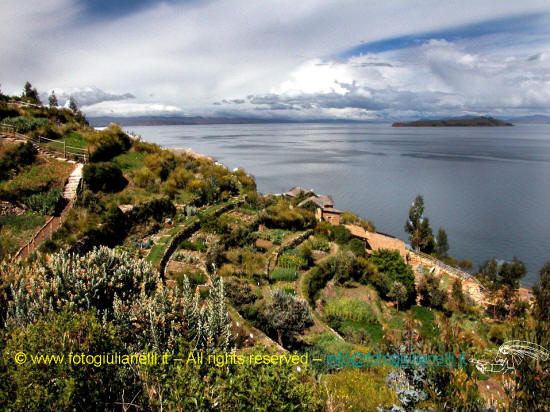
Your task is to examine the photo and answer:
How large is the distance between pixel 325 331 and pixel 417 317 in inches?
301

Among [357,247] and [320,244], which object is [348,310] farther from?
[357,247]

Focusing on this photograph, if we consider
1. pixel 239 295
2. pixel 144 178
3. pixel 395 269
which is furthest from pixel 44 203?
pixel 395 269

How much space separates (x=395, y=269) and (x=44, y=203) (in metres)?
18.1

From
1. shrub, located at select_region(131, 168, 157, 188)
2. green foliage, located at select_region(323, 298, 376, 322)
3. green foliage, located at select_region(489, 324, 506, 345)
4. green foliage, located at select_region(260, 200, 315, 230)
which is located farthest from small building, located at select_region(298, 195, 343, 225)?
green foliage, located at select_region(489, 324, 506, 345)

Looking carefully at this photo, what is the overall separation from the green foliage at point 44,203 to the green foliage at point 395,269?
16.7m

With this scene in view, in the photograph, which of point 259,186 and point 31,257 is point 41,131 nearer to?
point 31,257

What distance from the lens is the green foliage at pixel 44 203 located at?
46.4 feet

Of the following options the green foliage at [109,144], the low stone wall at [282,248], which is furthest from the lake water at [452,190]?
the green foliage at [109,144]

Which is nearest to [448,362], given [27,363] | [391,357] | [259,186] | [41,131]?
Answer: [391,357]

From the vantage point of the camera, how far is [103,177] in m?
18.0

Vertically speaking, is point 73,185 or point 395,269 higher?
point 73,185

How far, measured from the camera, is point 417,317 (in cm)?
1734

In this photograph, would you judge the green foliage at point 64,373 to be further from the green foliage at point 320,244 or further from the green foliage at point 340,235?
the green foliage at point 340,235

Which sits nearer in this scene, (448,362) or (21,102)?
(448,362)
